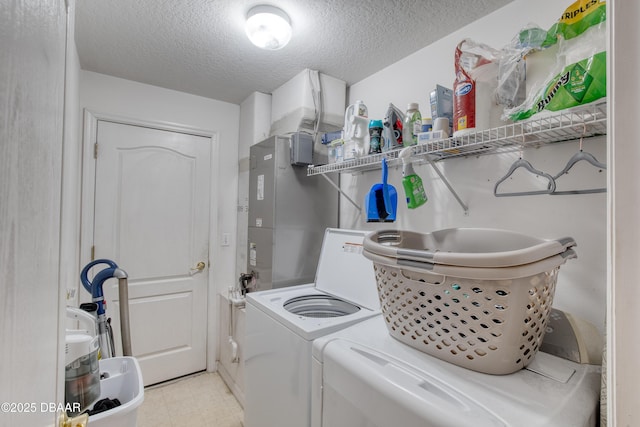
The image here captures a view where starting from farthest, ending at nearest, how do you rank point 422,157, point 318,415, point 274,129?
point 274,129 < point 422,157 < point 318,415

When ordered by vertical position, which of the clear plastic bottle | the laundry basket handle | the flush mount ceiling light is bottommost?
the laundry basket handle

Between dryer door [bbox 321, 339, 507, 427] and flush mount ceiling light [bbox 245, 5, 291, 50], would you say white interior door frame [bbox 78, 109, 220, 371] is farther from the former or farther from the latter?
dryer door [bbox 321, 339, 507, 427]

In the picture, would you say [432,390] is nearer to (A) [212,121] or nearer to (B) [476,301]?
(B) [476,301]

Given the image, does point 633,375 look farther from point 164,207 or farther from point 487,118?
point 164,207

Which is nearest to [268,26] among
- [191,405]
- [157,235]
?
[157,235]

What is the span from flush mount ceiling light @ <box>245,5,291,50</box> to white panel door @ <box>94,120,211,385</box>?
1381 mm

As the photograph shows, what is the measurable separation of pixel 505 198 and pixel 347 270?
0.92 metres

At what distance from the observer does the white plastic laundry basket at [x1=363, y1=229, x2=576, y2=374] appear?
0.73m

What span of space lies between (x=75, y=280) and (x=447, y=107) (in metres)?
2.76

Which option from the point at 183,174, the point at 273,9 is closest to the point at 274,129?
the point at 183,174

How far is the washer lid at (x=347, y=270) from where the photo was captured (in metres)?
1.62

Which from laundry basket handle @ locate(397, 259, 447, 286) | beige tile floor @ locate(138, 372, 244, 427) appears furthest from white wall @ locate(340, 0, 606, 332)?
beige tile floor @ locate(138, 372, 244, 427)

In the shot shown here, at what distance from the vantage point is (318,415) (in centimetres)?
100

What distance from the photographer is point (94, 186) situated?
227cm
